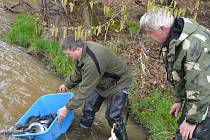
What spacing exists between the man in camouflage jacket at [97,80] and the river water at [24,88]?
410mm

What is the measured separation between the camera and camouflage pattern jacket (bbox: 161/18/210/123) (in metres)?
3.79

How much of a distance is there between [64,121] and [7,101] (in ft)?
4.71

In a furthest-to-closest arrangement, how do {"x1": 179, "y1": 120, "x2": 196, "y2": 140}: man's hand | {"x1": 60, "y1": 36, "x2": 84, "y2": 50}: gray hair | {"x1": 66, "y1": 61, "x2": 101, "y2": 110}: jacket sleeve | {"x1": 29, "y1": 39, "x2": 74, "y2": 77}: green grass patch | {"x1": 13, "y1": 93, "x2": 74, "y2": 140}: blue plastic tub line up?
{"x1": 29, "y1": 39, "x2": 74, "y2": 77}: green grass patch < {"x1": 13, "y1": 93, "x2": 74, "y2": 140}: blue plastic tub < {"x1": 66, "y1": 61, "x2": 101, "y2": 110}: jacket sleeve < {"x1": 60, "y1": 36, "x2": 84, "y2": 50}: gray hair < {"x1": 179, "y1": 120, "x2": 196, "y2": 140}: man's hand

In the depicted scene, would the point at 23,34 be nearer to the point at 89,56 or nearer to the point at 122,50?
the point at 122,50

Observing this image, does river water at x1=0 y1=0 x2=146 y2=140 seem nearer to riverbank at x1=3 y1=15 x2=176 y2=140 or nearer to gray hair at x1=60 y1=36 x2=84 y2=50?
riverbank at x1=3 y1=15 x2=176 y2=140

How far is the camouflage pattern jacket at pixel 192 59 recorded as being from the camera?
3.79 metres

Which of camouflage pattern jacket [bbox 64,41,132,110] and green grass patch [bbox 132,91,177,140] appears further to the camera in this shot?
green grass patch [bbox 132,91,177,140]

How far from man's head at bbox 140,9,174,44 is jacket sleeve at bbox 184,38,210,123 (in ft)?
0.80

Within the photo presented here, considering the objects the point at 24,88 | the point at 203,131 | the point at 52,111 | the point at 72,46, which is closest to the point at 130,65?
the point at 24,88

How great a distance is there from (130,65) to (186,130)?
164 inches

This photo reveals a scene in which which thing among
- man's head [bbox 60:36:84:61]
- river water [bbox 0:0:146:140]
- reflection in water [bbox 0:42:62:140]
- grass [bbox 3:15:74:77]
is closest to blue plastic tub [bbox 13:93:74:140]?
river water [bbox 0:0:146:140]

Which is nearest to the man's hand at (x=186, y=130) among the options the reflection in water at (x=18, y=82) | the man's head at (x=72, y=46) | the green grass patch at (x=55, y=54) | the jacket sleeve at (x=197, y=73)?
the jacket sleeve at (x=197, y=73)

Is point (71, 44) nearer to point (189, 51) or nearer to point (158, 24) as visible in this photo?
point (158, 24)

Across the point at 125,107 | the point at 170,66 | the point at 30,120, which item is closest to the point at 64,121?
the point at 30,120
